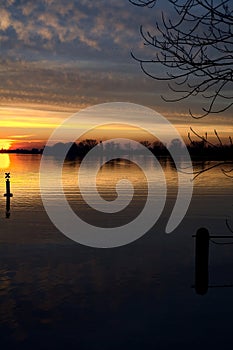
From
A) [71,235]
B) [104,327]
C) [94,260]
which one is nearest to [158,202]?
[71,235]

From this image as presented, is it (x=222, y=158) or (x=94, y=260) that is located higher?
(x=222, y=158)

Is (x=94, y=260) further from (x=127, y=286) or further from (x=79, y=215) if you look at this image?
(x=79, y=215)

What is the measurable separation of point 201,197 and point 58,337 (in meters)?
40.7

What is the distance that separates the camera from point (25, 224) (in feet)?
103

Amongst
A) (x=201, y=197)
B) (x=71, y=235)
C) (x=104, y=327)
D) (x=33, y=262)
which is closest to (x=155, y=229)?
(x=71, y=235)

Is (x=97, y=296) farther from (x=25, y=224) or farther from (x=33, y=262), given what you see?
(x=25, y=224)

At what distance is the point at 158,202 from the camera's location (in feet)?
146

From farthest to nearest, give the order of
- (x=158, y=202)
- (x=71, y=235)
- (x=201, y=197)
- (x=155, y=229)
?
(x=201, y=197), (x=158, y=202), (x=155, y=229), (x=71, y=235)

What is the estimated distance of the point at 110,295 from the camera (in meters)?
15.7

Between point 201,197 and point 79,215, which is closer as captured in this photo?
point 79,215

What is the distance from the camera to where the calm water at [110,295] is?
1225 centimetres

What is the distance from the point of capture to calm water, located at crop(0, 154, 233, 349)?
1225 cm

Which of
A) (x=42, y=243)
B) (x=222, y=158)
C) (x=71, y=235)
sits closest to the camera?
(x=222, y=158)

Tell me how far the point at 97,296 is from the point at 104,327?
103 inches
